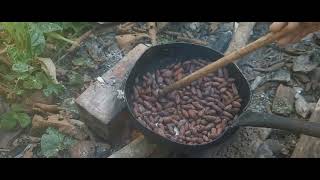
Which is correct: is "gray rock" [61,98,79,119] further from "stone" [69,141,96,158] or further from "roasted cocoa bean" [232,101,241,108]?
"roasted cocoa bean" [232,101,241,108]

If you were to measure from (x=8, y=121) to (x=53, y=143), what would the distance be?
0.39 m

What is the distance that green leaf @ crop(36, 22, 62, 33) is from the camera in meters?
3.27

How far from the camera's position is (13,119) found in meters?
3.15

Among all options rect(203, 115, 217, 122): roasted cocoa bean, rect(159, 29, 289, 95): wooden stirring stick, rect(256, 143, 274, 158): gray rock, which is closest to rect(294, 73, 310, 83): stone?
rect(256, 143, 274, 158): gray rock

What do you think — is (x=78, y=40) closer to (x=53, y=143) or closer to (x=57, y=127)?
(x=57, y=127)

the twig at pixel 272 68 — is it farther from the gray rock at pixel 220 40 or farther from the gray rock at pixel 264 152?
the gray rock at pixel 264 152

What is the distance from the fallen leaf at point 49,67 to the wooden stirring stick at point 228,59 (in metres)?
0.83

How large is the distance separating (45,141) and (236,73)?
138 centimetres

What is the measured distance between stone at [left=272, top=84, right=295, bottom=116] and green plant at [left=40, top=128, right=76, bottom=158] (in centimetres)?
146

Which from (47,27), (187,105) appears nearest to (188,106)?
(187,105)

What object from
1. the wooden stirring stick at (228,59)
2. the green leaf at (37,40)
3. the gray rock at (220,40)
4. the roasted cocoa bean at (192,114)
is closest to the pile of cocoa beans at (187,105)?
the roasted cocoa bean at (192,114)

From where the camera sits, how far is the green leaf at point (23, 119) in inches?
123

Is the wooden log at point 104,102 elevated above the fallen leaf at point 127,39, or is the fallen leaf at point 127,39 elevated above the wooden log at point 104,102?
the fallen leaf at point 127,39

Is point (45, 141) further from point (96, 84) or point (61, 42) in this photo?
point (61, 42)
